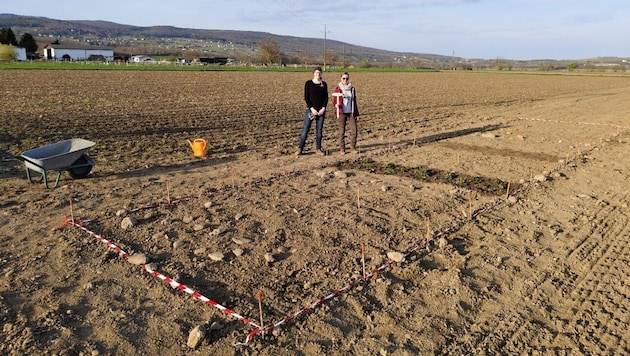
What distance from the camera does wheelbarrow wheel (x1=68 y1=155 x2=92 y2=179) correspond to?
846 cm

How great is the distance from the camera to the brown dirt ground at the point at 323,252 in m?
4.17

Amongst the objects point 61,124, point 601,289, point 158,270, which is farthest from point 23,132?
point 601,289

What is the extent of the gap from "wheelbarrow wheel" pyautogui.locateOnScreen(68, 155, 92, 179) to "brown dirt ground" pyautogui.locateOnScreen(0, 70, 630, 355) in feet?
0.73

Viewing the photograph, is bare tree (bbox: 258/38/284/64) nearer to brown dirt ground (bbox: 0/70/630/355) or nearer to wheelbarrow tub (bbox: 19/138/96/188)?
brown dirt ground (bbox: 0/70/630/355)

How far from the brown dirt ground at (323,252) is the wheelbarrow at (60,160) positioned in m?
0.27

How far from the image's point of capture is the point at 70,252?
5.56 meters

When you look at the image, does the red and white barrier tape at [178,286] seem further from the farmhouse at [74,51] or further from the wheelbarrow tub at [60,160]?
the farmhouse at [74,51]

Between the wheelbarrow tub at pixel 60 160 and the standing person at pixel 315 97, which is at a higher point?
the standing person at pixel 315 97

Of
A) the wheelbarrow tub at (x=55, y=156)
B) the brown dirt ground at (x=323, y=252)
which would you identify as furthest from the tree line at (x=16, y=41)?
the wheelbarrow tub at (x=55, y=156)

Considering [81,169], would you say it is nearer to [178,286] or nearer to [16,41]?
[178,286]

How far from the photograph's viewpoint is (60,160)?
7973 millimetres

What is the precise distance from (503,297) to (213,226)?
373 cm

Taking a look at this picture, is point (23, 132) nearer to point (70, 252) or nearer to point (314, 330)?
point (70, 252)

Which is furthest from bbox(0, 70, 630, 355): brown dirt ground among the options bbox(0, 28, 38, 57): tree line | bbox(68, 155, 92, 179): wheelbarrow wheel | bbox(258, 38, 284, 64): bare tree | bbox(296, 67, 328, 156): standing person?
bbox(258, 38, 284, 64): bare tree
